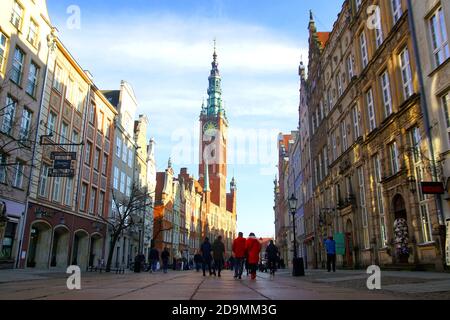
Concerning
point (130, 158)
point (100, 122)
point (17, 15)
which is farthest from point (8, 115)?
point (130, 158)

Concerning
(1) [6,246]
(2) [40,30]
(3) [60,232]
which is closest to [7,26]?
(2) [40,30]

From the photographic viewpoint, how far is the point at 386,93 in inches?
845

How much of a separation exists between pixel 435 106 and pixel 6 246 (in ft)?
72.6

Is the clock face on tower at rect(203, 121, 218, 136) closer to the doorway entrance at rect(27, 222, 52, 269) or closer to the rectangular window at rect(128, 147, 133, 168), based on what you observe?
the rectangular window at rect(128, 147, 133, 168)

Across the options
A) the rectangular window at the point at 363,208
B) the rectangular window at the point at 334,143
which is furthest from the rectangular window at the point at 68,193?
the rectangular window at the point at 363,208

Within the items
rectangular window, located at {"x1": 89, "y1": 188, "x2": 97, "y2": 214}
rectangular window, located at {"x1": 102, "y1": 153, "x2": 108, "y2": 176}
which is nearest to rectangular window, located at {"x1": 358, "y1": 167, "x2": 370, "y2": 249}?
rectangular window, located at {"x1": 89, "y1": 188, "x2": 97, "y2": 214}

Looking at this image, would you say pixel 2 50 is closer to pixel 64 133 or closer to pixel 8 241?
pixel 64 133

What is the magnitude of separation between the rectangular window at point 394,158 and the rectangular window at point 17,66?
811 inches

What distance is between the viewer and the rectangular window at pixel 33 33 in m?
24.4

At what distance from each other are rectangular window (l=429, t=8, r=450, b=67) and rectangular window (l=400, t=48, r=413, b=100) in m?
2.22

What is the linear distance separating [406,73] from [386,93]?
2555mm

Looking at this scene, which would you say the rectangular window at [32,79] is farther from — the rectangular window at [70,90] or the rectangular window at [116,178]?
the rectangular window at [116,178]

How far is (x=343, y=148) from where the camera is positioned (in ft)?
94.6
